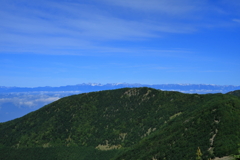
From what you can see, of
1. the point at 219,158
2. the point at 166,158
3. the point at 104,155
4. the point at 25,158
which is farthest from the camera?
the point at 25,158

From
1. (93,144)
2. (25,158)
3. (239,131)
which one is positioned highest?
(239,131)

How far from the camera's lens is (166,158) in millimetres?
92000

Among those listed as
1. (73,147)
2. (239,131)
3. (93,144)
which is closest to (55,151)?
(73,147)

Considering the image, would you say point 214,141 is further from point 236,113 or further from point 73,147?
point 73,147

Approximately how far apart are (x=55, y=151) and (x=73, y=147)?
15.8 meters

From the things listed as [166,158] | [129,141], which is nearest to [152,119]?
[129,141]

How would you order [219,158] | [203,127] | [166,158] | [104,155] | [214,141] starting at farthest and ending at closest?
[104,155] → [203,127] → [166,158] → [214,141] → [219,158]

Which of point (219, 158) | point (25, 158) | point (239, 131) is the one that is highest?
point (239, 131)

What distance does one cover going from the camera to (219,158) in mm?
69438

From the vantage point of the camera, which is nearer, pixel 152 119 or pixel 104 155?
pixel 104 155

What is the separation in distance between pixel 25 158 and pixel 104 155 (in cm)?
7135

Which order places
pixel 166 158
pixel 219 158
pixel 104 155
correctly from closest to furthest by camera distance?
1. pixel 219 158
2. pixel 166 158
3. pixel 104 155

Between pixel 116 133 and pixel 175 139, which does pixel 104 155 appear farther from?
pixel 175 139

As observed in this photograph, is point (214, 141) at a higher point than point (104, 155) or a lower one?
higher
